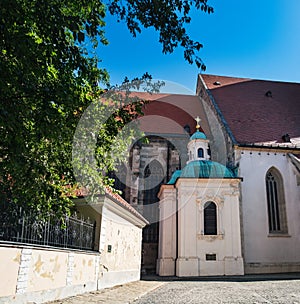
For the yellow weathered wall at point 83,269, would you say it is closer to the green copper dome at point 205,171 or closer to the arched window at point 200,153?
the green copper dome at point 205,171

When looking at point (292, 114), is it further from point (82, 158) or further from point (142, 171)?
point (82, 158)

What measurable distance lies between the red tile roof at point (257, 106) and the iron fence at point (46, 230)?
40.4 ft

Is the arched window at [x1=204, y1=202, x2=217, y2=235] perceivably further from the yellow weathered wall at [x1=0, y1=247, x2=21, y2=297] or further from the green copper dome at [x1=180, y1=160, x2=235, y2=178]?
the yellow weathered wall at [x1=0, y1=247, x2=21, y2=297]

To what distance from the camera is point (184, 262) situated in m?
14.9

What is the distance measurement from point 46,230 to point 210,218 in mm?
11140

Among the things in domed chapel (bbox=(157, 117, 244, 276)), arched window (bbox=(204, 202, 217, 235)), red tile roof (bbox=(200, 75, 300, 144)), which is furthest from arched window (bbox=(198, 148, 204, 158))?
arched window (bbox=(204, 202, 217, 235))

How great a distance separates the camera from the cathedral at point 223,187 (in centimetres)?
1538

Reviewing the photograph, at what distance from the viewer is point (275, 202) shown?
17.4 m

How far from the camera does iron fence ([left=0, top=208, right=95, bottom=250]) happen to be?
5082 millimetres

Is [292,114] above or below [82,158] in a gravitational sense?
above

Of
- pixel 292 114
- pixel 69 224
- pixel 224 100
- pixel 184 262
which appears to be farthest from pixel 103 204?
pixel 292 114

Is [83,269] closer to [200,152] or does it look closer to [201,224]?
[201,224]

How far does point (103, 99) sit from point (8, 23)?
2931 mm

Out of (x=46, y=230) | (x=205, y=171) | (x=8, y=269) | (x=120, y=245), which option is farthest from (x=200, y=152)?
(x=8, y=269)
